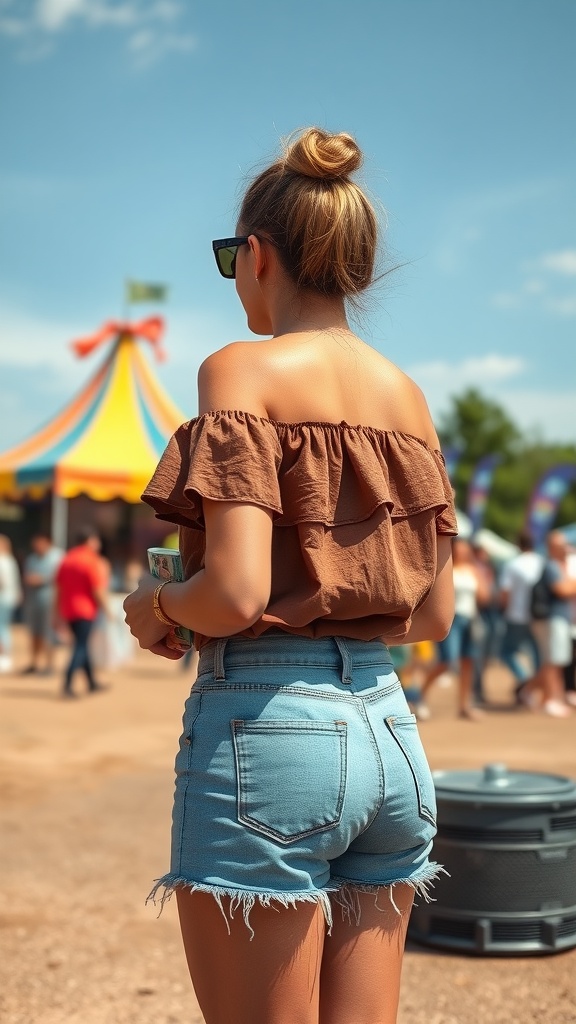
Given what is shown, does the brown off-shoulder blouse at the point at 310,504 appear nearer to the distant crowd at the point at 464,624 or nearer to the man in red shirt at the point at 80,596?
the distant crowd at the point at 464,624

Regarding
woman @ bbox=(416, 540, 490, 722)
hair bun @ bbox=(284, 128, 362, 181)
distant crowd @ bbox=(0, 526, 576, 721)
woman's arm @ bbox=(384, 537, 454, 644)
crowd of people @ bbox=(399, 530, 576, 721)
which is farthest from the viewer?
distant crowd @ bbox=(0, 526, 576, 721)

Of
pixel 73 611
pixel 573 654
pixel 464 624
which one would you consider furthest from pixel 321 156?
pixel 73 611

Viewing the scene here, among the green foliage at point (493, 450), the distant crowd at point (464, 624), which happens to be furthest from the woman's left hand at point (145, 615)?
the green foliage at point (493, 450)

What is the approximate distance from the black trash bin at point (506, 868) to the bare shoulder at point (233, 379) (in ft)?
7.96

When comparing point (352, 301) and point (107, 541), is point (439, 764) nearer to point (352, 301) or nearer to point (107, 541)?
point (352, 301)

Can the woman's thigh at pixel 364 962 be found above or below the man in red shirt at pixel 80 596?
below

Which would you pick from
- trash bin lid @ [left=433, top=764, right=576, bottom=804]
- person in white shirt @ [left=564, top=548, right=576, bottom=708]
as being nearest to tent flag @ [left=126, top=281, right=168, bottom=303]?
person in white shirt @ [left=564, top=548, right=576, bottom=708]

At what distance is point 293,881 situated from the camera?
164 cm

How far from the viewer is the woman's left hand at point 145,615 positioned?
5.91ft

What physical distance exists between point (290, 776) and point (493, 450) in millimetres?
67406

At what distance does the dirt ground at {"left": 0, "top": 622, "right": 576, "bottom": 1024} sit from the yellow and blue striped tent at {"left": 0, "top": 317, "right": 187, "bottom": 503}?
9337 millimetres

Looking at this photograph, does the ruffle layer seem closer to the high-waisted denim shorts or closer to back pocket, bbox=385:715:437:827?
the high-waisted denim shorts

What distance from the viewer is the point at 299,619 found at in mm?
1677

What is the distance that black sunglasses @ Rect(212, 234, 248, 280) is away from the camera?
187 cm
